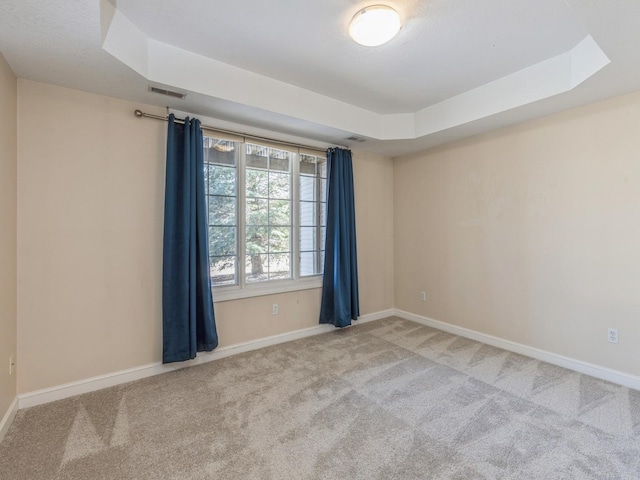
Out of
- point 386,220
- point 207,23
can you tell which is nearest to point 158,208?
point 207,23

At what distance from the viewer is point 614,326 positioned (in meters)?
2.52

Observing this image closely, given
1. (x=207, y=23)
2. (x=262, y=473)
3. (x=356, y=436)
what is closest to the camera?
(x=262, y=473)

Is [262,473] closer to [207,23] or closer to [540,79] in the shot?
[207,23]

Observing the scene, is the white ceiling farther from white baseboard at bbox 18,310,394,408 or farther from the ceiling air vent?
white baseboard at bbox 18,310,394,408

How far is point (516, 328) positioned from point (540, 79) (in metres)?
2.37

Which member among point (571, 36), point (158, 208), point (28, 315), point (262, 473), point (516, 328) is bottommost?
point (262, 473)

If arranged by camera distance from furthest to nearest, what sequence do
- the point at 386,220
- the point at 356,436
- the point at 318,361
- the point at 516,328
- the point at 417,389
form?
1. the point at 386,220
2. the point at 516,328
3. the point at 318,361
4. the point at 417,389
5. the point at 356,436

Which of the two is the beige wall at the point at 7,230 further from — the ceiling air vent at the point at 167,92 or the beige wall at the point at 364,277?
the beige wall at the point at 364,277

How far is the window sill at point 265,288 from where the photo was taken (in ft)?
9.94

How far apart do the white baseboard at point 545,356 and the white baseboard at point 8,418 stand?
403 cm

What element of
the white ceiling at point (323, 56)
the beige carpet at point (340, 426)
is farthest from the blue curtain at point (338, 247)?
the beige carpet at point (340, 426)

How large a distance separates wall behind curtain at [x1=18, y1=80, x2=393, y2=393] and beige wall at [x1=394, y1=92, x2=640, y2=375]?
10.6 ft

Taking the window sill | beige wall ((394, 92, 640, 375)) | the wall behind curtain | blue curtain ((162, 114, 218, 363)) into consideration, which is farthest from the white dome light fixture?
the window sill

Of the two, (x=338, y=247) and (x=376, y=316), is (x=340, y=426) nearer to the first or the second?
(x=338, y=247)
